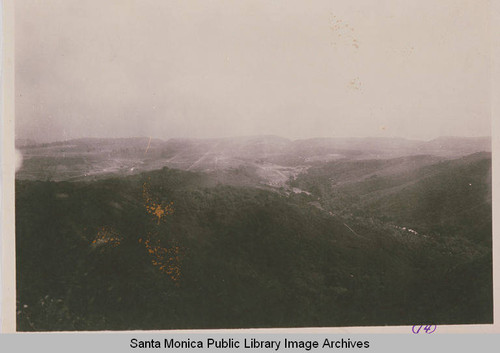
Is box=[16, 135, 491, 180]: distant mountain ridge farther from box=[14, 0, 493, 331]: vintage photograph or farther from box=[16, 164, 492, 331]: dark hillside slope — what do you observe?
box=[16, 164, 492, 331]: dark hillside slope

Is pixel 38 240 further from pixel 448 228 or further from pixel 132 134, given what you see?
pixel 448 228

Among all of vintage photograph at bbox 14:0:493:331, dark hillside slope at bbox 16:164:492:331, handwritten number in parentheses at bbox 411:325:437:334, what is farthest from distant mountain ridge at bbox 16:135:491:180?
handwritten number in parentheses at bbox 411:325:437:334

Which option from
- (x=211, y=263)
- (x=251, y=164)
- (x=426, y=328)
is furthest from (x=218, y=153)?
(x=426, y=328)

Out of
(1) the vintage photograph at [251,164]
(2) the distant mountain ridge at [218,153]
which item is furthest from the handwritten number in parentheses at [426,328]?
(2) the distant mountain ridge at [218,153]

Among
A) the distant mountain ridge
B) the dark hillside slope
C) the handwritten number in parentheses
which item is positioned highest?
the distant mountain ridge

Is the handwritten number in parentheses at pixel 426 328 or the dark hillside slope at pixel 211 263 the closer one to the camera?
the dark hillside slope at pixel 211 263

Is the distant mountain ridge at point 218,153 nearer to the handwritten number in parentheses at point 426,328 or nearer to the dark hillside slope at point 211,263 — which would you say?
the dark hillside slope at point 211,263

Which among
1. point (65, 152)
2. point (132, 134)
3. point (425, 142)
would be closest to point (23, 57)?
point (65, 152)

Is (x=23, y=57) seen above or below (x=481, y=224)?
above
